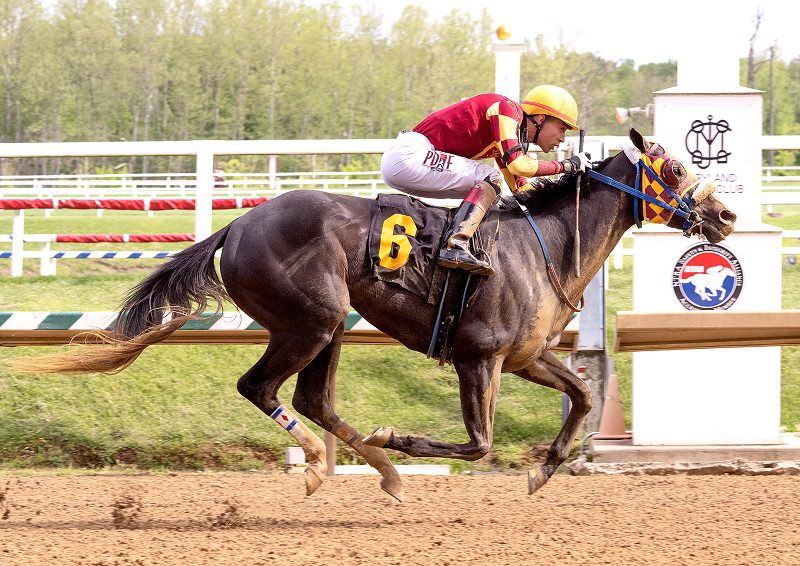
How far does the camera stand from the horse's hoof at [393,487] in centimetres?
511

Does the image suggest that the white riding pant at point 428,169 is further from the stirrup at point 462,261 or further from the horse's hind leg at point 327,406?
the horse's hind leg at point 327,406

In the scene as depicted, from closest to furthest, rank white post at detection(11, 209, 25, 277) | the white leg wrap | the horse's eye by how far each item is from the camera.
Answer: the white leg wrap < the horse's eye < white post at detection(11, 209, 25, 277)

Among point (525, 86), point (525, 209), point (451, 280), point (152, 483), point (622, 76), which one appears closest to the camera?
point (451, 280)

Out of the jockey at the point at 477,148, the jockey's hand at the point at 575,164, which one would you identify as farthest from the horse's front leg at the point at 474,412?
the jockey's hand at the point at 575,164

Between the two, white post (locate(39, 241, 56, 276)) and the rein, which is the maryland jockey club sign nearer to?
the rein

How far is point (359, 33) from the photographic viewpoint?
180ft

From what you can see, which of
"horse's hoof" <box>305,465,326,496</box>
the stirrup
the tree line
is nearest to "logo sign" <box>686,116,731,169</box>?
the stirrup

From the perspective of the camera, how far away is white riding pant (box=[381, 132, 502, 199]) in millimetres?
5016

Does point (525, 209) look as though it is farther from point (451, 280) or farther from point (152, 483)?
point (152, 483)

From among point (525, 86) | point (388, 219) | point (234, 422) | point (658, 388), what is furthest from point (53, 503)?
point (525, 86)

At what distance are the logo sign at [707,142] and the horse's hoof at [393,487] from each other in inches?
111

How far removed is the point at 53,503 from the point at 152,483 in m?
0.65

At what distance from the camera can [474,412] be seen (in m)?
4.81

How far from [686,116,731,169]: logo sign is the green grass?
1.88m
